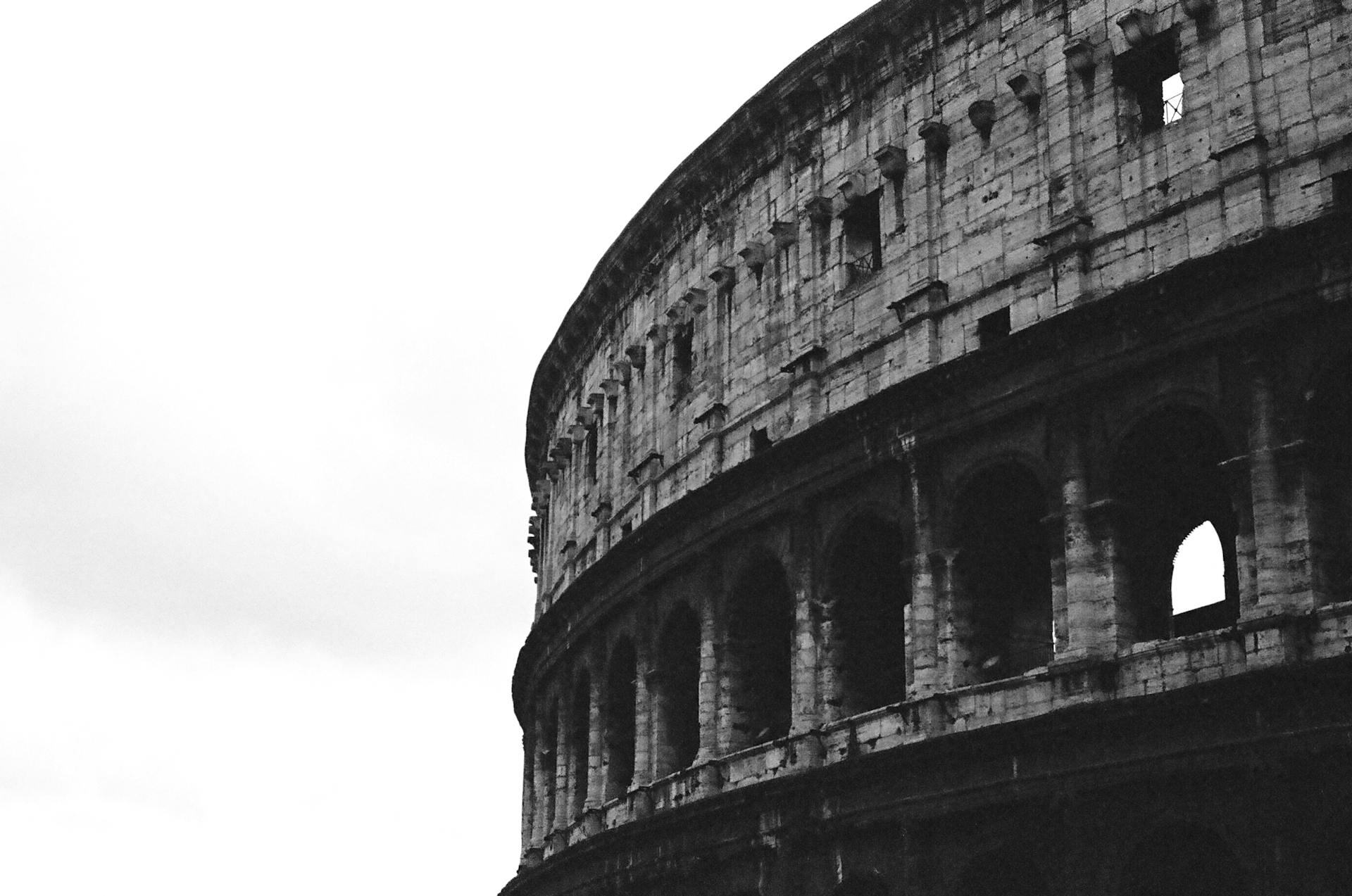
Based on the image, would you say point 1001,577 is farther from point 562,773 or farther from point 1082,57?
point 562,773

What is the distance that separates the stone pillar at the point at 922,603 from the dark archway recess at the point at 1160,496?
2.59 m

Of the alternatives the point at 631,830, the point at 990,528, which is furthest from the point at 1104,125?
the point at 631,830

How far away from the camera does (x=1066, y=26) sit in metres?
22.0

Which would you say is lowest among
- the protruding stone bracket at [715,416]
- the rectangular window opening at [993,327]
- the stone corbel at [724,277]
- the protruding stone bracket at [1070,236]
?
the rectangular window opening at [993,327]

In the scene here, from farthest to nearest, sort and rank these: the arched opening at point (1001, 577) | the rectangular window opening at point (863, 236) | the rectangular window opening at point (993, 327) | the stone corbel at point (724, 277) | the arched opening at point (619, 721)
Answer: the arched opening at point (619, 721)
the stone corbel at point (724, 277)
the rectangular window opening at point (863, 236)
the rectangular window opening at point (993, 327)
the arched opening at point (1001, 577)

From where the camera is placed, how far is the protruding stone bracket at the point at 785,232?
86.1 ft

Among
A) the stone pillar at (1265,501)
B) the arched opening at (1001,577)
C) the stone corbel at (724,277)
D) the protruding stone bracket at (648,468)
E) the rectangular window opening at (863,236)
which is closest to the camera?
the stone pillar at (1265,501)

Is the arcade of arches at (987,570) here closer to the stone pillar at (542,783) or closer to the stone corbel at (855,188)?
the stone corbel at (855,188)

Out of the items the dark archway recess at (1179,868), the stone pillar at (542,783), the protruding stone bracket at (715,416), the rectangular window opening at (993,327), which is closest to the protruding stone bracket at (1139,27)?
the rectangular window opening at (993,327)

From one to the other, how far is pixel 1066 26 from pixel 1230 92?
2.74 metres

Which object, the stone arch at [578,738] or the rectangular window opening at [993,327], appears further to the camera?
the stone arch at [578,738]

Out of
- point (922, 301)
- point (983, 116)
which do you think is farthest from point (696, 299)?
point (983, 116)

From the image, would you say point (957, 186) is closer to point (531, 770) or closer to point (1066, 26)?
point (1066, 26)

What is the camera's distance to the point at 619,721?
3011 centimetres
